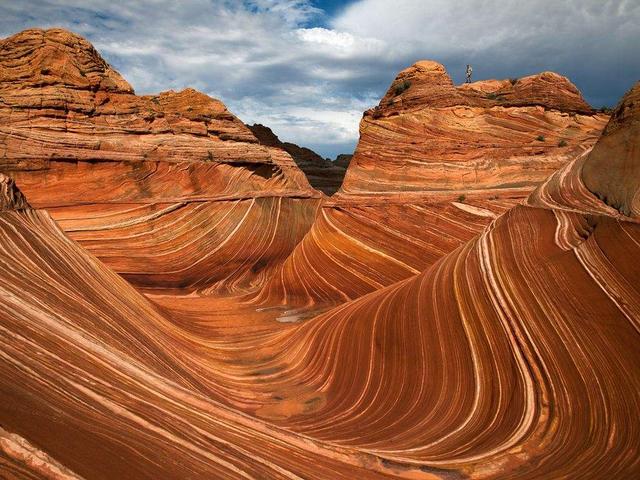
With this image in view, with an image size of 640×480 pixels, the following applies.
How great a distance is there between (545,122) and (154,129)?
26.6ft

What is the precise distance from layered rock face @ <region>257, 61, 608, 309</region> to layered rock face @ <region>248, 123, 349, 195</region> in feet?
46.1

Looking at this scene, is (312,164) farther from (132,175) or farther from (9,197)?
(9,197)

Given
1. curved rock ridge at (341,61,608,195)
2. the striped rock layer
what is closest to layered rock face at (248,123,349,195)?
curved rock ridge at (341,61,608,195)

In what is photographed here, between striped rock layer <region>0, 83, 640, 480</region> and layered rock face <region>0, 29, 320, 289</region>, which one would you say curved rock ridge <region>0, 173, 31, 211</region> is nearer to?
striped rock layer <region>0, 83, 640, 480</region>

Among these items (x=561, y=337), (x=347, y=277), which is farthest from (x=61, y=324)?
(x=347, y=277)

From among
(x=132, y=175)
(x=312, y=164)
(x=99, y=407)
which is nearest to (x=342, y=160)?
(x=312, y=164)

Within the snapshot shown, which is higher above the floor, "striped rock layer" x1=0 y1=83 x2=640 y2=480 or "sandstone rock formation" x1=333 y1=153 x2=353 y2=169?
"sandstone rock formation" x1=333 y1=153 x2=353 y2=169

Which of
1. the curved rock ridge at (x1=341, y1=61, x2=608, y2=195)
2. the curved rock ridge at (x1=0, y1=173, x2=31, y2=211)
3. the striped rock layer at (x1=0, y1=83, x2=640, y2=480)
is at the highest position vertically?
the curved rock ridge at (x1=341, y1=61, x2=608, y2=195)

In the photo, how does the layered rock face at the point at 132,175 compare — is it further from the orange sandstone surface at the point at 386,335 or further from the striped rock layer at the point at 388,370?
the striped rock layer at the point at 388,370

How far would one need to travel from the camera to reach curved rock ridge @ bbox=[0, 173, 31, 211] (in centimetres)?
438

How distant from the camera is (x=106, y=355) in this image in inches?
112

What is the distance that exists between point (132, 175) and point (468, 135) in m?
6.56

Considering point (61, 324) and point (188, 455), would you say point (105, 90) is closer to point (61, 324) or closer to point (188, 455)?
point (61, 324)

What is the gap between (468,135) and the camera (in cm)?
881
